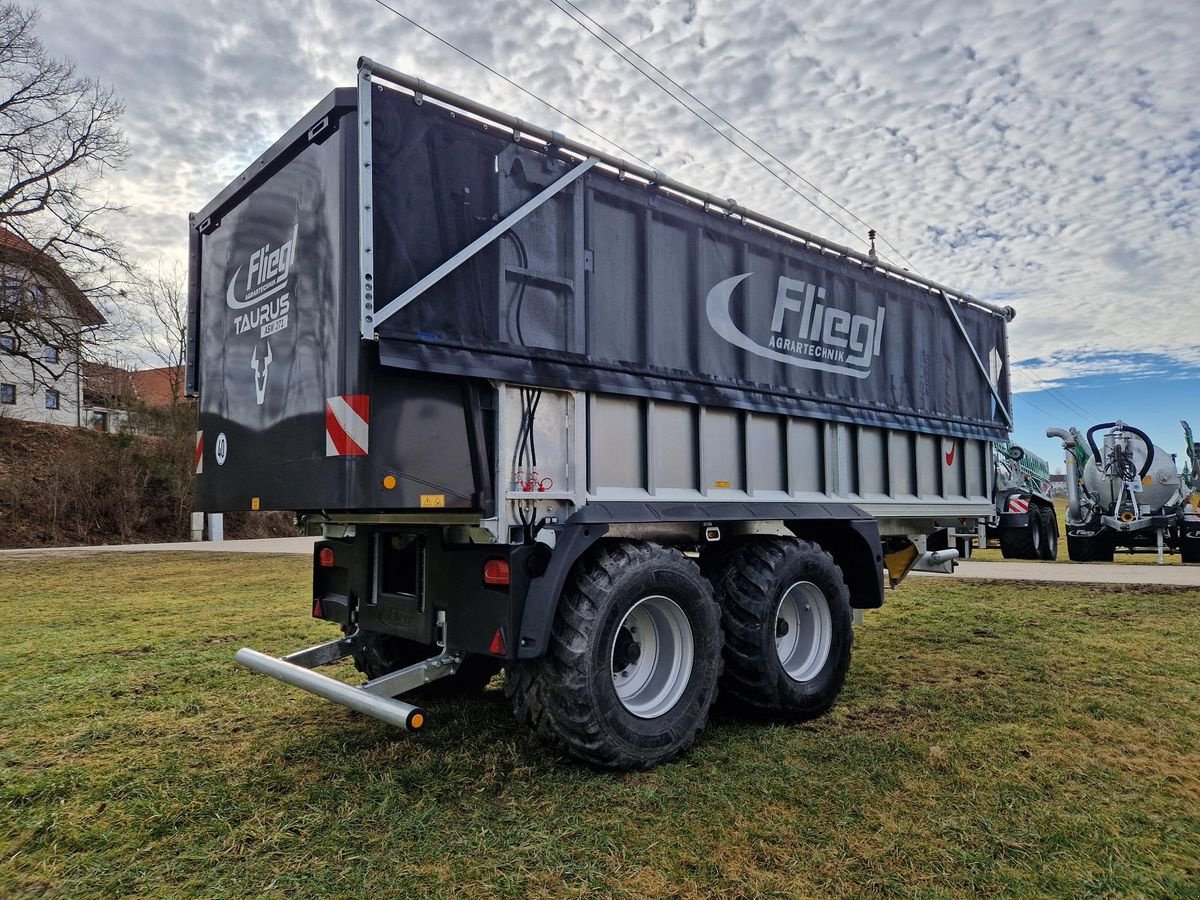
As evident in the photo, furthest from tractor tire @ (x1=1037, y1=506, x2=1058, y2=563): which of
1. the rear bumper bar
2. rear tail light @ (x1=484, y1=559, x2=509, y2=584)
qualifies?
the rear bumper bar

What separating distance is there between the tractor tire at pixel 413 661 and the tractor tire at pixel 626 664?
3.45 feet

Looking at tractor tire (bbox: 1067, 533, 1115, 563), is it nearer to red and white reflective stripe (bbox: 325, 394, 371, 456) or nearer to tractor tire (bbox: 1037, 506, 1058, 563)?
tractor tire (bbox: 1037, 506, 1058, 563)

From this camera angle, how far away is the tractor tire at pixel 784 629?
15.2 ft

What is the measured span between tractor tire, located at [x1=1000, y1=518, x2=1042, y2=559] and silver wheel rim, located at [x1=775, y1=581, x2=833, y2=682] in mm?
13543

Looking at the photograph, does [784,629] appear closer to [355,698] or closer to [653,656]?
[653,656]

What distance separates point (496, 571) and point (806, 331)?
3138mm

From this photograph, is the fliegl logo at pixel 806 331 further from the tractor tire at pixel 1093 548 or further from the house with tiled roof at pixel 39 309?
the house with tiled roof at pixel 39 309

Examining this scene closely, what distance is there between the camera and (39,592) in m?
11.2

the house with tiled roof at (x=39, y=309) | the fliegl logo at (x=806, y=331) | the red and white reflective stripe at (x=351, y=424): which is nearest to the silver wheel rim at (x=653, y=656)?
the red and white reflective stripe at (x=351, y=424)

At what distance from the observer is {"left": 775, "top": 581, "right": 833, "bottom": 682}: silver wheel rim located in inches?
202

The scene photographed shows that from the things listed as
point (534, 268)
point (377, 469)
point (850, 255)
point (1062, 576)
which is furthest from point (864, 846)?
point (1062, 576)

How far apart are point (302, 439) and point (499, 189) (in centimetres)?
160

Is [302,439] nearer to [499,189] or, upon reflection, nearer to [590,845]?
[499,189]

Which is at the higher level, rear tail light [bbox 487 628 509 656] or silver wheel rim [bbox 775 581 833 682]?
rear tail light [bbox 487 628 509 656]
